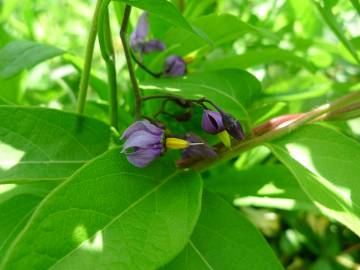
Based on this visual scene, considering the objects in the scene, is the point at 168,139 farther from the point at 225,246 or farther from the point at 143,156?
the point at 225,246

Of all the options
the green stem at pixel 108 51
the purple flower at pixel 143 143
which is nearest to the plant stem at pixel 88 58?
the green stem at pixel 108 51

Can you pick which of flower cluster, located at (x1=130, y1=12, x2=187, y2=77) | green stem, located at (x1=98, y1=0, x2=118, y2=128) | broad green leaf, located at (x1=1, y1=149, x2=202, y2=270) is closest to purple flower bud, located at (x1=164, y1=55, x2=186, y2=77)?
flower cluster, located at (x1=130, y1=12, x2=187, y2=77)

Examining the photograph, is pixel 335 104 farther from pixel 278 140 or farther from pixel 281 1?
pixel 281 1

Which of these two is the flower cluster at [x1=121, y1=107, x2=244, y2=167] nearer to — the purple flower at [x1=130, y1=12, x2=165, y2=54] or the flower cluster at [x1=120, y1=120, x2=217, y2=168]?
the flower cluster at [x1=120, y1=120, x2=217, y2=168]

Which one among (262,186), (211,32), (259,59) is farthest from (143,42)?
(262,186)

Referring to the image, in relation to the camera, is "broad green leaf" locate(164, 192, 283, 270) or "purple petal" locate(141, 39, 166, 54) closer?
"broad green leaf" locate(164, 192, 283, 270)
